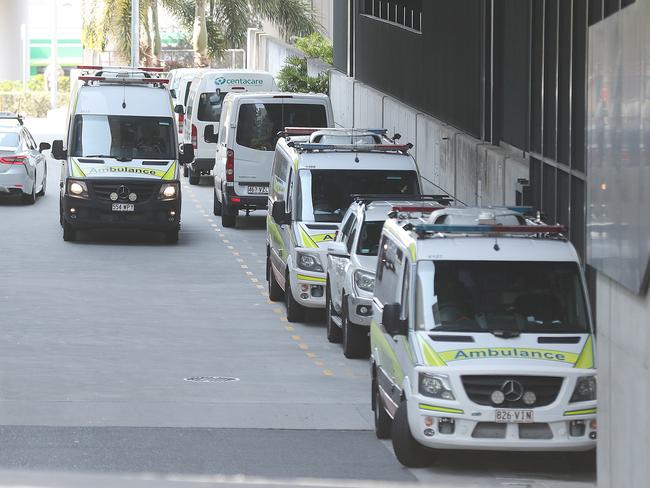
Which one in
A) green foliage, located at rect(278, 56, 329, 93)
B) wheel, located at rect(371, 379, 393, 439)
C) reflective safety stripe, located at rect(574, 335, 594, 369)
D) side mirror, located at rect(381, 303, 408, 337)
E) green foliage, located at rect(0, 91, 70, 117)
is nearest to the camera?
reflective safety stripe, located at rect(574, 335, 594, 369)

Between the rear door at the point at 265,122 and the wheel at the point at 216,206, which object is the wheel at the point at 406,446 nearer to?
the rear door at the point at 265,122

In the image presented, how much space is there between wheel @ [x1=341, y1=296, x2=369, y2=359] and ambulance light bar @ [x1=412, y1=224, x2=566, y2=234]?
15.9 ft

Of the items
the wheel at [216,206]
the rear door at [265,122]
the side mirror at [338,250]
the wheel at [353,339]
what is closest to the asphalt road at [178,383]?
the wheel at [353,339]

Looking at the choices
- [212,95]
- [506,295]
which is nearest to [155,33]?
[212,95]

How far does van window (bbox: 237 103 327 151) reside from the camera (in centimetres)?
3159

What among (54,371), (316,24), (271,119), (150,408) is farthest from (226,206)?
(316,24)

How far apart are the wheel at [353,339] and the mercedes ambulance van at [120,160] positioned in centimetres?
1113

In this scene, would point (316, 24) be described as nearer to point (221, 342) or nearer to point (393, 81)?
point (393, 81)

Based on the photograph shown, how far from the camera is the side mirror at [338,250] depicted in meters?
18.7

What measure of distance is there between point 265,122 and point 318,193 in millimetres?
10485

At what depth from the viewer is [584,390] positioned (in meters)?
12.7

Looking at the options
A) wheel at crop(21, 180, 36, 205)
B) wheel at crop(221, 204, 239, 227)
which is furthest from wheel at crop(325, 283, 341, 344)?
wheel at crop(21, 180, 36, 205)

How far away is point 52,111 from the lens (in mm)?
73562

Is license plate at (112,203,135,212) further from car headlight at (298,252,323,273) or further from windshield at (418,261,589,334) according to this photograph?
windshield at (418,261,589,334)
